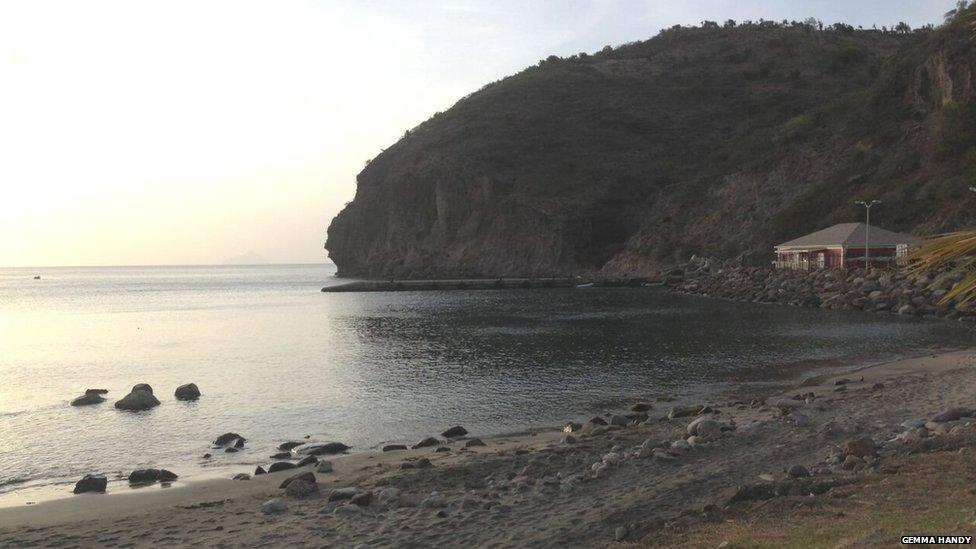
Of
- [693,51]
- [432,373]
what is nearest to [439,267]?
[693,51]

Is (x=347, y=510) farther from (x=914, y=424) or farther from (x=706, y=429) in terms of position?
(x=914, y=424)

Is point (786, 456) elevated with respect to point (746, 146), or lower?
lower

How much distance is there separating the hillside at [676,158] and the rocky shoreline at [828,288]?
10.4 meters

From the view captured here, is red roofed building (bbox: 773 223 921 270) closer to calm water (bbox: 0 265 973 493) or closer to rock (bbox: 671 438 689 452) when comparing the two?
calm water (bbox: 0 265 973 493)

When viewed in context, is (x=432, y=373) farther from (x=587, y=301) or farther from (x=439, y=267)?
(x=439, y=267)

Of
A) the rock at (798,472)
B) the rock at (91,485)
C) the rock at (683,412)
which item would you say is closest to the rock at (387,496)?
the rock at (798,472)

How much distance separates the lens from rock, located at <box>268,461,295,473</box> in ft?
54.5

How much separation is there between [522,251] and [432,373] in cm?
9893

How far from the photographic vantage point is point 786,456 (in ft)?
43.8

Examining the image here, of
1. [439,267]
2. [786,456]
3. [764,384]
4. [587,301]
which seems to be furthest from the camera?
[439,267]

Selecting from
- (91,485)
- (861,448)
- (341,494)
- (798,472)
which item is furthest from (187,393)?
(861,448)

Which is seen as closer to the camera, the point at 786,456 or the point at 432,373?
the point at 786,456

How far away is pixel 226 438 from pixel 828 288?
5842cm

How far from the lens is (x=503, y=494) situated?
12547 mm
